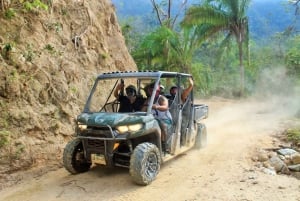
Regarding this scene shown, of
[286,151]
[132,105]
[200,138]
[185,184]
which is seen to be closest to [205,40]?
[200,138]

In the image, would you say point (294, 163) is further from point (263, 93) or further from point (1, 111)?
point (263, 93)

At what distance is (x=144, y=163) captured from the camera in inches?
249

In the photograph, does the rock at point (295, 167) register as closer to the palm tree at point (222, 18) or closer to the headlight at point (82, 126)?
the headlight at point (82, 126)

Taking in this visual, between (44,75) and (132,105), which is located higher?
(44,75)

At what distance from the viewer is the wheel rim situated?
257 inches

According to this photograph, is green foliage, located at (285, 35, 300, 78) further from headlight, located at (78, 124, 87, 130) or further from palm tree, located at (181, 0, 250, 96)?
headlight, located at (78, 124, 87, 130)

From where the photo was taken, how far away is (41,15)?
10.5 metres

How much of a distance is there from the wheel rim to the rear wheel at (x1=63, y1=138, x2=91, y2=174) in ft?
4.67

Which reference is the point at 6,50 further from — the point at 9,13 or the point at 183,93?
the point at 183,93

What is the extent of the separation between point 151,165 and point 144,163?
358 millimetres

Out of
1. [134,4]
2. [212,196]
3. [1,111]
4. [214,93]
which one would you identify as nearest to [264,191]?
[212,196]

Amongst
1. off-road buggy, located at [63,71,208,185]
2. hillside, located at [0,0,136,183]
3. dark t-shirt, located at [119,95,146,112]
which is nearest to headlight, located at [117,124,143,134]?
off-road buggy, located at [63,71,208,185]

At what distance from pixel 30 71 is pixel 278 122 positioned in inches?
341

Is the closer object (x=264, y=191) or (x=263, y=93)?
(x=264, y=191)
